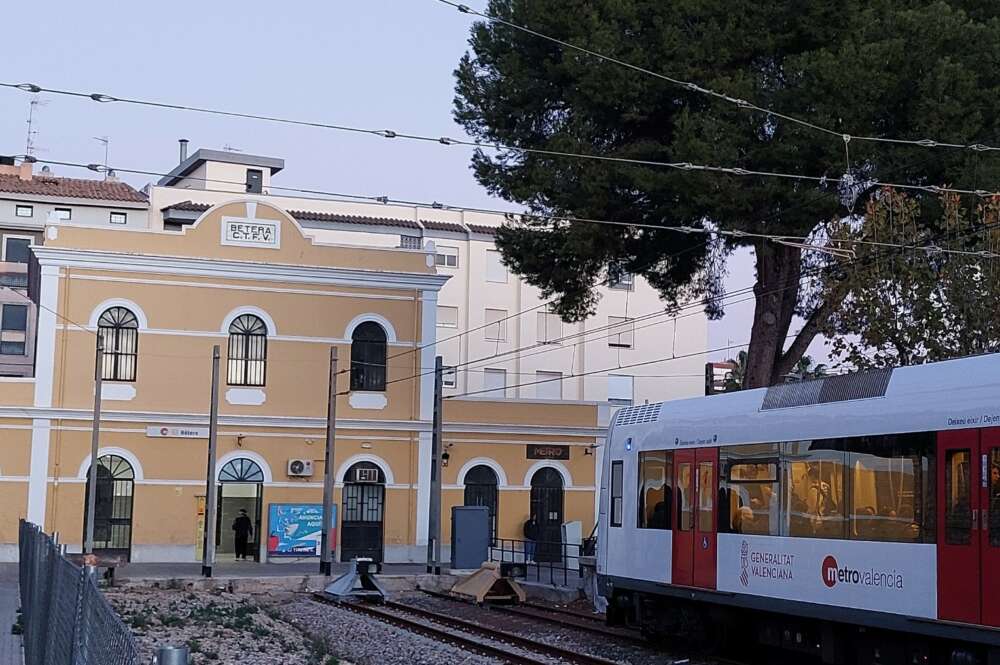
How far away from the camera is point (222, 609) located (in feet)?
86.6

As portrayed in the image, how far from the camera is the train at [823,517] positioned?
13.2 m

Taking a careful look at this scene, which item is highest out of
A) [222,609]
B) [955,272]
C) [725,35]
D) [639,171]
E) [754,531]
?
[725,35]

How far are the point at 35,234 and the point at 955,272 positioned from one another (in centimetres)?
5018

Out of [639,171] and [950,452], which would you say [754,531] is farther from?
[639,171]

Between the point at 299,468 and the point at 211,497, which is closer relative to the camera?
the point at 211,497

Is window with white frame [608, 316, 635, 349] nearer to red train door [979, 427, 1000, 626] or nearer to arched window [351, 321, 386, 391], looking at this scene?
arched window [351, 321, 386, 391]

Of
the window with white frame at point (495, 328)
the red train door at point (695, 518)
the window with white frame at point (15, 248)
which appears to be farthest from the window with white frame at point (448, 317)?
the red train door at point (695, 518)

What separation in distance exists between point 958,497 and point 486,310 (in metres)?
54.3

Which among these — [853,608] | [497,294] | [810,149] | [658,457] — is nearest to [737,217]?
[810,149]

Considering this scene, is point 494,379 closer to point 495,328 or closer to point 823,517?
point 495,328

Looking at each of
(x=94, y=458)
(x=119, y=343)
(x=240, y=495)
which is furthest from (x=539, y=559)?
(x=119, y=343)

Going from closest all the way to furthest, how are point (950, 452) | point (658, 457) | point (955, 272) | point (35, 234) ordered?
point (950, 452), point (658, 457), point (955, 272), point (35, 234)

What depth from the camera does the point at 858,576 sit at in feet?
48.3

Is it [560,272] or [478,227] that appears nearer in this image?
[560,272]
